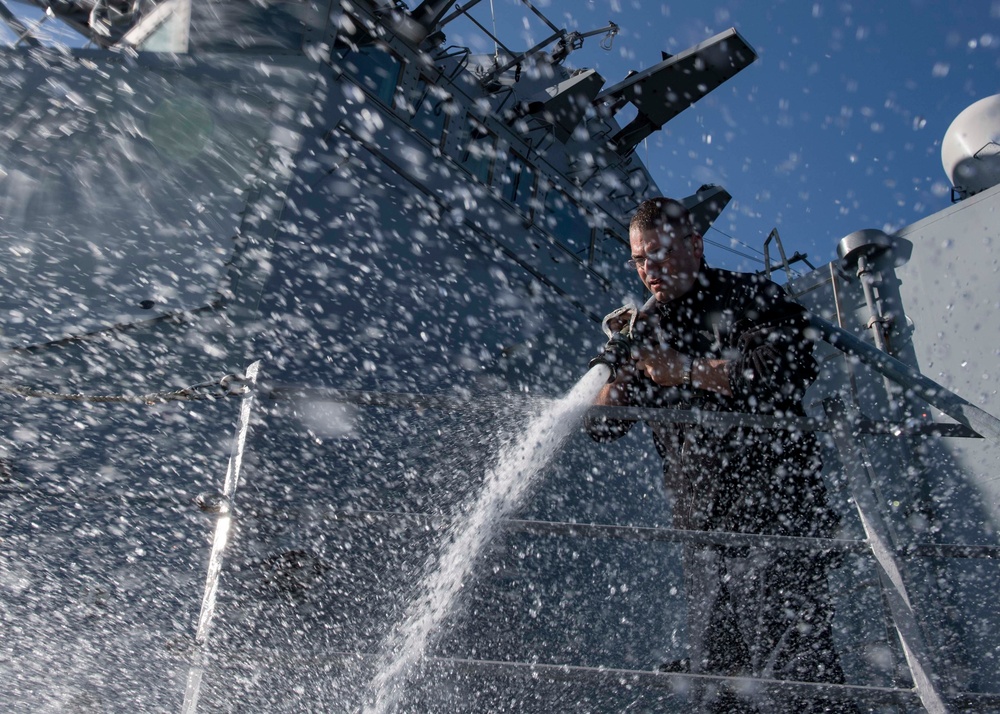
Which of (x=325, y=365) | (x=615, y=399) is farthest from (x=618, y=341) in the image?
(x=325, y=365)

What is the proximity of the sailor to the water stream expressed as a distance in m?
0.26

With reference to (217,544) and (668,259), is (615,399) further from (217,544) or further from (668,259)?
(217,544)

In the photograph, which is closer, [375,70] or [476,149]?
[375,70]

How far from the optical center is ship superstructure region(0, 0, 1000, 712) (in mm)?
4055

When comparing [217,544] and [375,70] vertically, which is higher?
[375,70]

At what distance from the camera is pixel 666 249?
2.30 metres

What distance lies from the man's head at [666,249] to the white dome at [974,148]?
4129 millimetres

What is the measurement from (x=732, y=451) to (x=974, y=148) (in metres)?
4.85

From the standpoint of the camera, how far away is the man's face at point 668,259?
2303mm

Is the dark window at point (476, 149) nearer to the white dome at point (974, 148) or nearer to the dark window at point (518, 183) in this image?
the dark window at point (518, 183)

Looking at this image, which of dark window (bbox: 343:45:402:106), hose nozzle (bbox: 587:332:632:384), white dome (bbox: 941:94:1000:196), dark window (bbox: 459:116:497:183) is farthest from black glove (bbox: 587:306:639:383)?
dark window (bbox: 459:116:497:183)

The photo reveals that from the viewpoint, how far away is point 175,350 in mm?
6242

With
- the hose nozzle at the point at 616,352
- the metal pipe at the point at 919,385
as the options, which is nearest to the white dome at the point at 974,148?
the metal pipe at the point at 919,385

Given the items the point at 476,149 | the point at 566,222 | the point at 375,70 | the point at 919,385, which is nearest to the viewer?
the point at 919,385
